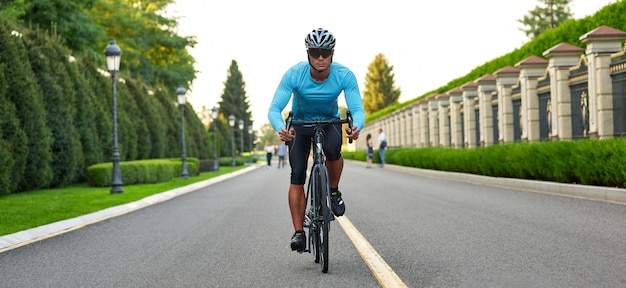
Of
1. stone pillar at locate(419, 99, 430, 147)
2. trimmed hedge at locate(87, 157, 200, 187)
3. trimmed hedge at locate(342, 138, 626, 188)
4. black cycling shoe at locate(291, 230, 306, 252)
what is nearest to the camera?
black cycling shoe at locate(291, 230, 306, 252)

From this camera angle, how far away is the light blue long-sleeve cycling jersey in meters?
5.81

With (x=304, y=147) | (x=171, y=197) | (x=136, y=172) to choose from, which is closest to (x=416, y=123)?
(x=136, y=172)

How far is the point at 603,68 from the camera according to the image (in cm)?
1614

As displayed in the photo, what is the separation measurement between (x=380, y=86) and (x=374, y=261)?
123 metres

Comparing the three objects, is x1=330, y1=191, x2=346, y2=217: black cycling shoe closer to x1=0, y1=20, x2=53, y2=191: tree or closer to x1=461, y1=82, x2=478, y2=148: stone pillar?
x1=0, y1=20, x2=53, y2=191: tree

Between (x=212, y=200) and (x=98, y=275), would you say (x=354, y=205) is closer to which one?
(x=212, y=200)

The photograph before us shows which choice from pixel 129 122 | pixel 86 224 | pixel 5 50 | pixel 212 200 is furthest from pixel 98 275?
pixel 129 122

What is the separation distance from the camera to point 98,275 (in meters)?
5.91

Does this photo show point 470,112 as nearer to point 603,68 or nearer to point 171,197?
point 603,68

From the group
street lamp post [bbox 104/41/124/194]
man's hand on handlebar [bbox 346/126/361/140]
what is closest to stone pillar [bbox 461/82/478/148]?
street lamp post [bbox 104/41/124/194]

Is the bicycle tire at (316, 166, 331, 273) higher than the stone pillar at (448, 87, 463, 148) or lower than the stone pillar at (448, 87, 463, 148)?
lower

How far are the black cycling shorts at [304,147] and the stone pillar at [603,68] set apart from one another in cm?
1215

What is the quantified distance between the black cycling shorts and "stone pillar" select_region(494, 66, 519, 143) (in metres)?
18.6

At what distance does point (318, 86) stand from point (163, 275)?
2123mm
